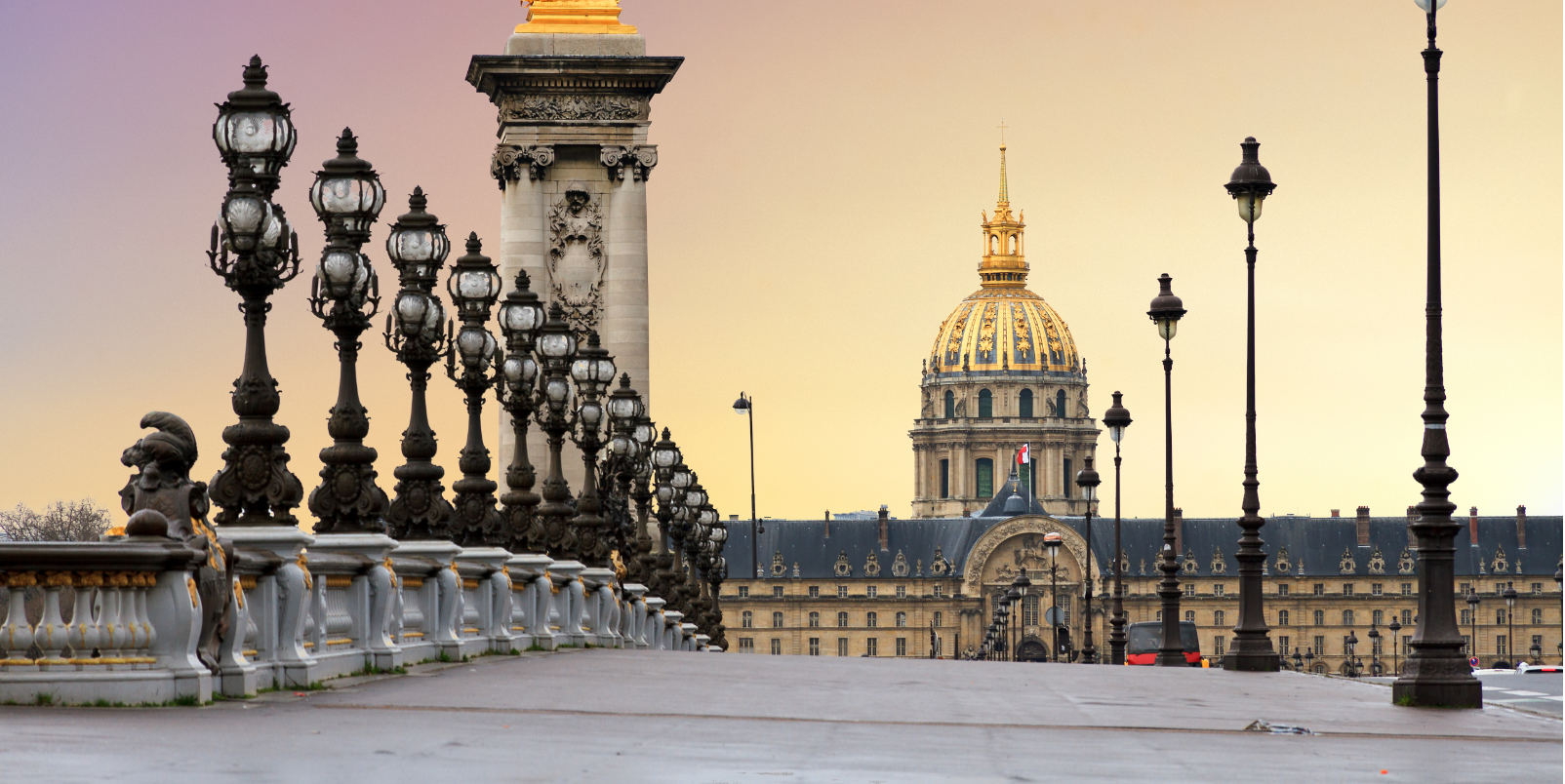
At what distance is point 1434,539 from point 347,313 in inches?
407

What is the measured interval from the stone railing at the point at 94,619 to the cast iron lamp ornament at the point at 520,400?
16236mm

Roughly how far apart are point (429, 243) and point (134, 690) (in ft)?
37.7

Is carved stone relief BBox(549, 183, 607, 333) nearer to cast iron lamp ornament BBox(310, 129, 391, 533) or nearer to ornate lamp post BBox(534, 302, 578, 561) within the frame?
ornate lamp post BBox(534, 302, 578, 561)

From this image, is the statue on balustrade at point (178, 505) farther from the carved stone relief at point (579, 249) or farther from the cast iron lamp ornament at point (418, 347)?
the carved stone relief at point (579, 249)

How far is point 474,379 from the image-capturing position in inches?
1200

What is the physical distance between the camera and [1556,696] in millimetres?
25359

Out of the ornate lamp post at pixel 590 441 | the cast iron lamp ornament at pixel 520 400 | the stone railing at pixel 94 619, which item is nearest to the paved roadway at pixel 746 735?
the stone railing at pixel 94 619

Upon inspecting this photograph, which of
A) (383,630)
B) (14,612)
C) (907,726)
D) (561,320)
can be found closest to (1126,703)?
(907,726)

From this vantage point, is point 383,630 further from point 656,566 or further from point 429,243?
point 656,566

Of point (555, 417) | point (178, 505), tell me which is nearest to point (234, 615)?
point (178, 505)

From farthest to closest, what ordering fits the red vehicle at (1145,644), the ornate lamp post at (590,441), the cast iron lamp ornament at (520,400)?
the red vehicle at (1145,644) < the ornate lamp post at (590,441) < the cast iron lamp ornament at (520,400)

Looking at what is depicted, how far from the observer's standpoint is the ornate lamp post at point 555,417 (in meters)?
36.1

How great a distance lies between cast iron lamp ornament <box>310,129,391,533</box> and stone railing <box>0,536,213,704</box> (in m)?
6.66

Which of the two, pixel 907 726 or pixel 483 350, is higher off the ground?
pixel 483 350
